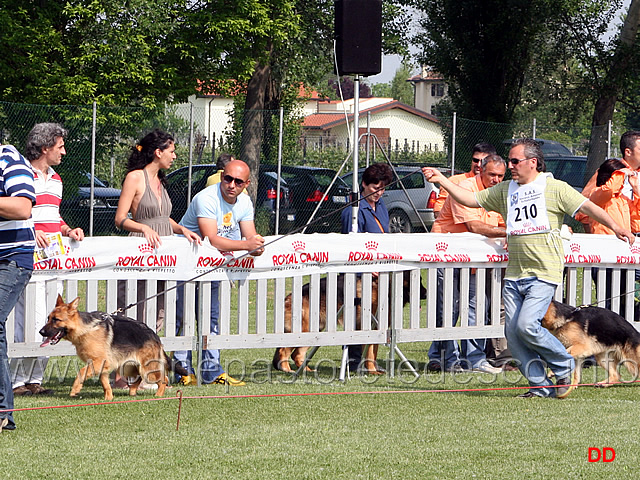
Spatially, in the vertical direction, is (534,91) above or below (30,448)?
above

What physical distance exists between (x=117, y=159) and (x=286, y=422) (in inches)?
442

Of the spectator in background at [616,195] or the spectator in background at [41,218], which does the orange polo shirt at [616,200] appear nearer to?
the spectator in background at [616,195]

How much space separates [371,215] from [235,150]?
9940 millimetres

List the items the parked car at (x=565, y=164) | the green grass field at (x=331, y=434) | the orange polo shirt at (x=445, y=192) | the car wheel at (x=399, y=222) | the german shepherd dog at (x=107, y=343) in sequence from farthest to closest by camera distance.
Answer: the parked car at (x=565, y=164), the car wheel at (x=399, y=222), the orange polo shirt at (x=445, y=192), the german shepherd dog at (x=107, y=343), the green grass field at (x=331, y=434)

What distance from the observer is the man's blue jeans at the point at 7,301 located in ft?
18.6

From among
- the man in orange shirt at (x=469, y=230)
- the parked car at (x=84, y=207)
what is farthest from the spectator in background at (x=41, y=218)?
the parked car at (x=84, y=207)

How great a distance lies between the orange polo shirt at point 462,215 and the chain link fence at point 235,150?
17.7 feet

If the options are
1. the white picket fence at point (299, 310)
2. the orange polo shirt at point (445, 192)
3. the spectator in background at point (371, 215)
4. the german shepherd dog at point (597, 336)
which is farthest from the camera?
the orange polo shirt at point (445, 192)

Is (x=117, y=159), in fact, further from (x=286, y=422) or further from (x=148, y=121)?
(x=286, y=422)

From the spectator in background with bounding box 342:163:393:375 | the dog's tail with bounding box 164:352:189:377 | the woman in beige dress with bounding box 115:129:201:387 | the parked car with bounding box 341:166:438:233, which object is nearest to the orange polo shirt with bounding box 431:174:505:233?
the spectator in background with bounding box 342:163:393:375

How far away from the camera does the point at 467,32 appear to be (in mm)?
25922

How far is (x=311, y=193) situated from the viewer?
58.6 feet

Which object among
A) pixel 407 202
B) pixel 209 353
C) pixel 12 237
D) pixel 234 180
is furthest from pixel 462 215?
pixel 407 202

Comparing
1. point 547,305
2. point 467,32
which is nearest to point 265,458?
point 547,305
